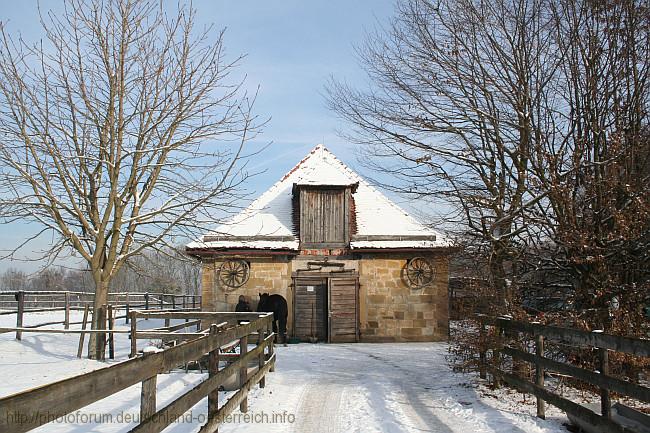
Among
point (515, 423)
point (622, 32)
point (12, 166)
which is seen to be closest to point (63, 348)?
point (12, 166)

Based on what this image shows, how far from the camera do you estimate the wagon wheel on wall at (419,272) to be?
60.2 ft

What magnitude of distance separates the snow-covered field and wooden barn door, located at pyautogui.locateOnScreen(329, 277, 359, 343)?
5.38 m

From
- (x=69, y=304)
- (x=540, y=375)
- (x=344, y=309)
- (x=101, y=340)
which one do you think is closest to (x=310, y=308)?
(x=344, y=309)

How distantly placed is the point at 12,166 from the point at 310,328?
10.1 m

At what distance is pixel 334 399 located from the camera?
26.2 feet

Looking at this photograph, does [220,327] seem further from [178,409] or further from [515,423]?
[515,423]

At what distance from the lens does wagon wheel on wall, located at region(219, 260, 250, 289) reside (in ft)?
60.0

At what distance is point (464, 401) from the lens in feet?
25.5

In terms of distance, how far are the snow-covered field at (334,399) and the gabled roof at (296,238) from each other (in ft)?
19.3

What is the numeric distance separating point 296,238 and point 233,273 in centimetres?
222

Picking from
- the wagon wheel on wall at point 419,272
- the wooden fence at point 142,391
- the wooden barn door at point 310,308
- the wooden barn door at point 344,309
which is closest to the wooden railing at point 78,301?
the wooden barn door at point 310,308

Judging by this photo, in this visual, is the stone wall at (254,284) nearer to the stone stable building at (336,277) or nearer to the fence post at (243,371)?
the stone stable building at (336,277)

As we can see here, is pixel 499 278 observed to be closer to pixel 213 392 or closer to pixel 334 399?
pixel 334 399

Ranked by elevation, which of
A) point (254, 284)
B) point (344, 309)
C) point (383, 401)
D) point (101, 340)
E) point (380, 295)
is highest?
point (254, 284)
